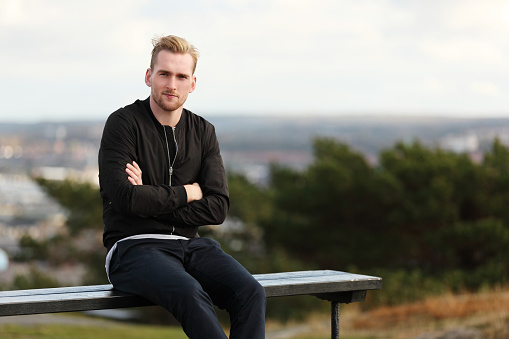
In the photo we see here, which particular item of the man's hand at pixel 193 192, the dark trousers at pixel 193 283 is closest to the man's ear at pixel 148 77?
the man's hand at pixel 193 192

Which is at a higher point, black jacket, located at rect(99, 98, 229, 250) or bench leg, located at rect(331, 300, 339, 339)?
black jacket, located at rect(99, 98, 229, 250)

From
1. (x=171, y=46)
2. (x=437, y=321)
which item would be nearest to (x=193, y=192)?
(x=171, y=46)

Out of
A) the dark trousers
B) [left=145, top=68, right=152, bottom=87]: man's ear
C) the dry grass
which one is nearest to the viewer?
the dark trousers

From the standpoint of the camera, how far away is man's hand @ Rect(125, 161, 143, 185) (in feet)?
10.6

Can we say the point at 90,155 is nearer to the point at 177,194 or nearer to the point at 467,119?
the point at 467,119

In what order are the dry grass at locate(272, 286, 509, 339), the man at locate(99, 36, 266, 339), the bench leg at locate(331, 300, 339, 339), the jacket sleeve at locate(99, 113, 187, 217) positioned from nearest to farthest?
1. the man at locate(99, 36, 266, 339)
2. the jacket sleeve at locate(99, 113, 187, 217)
3. the bench leg at locate(331, 300, 339, 339)
4. the dry grass at locate(272, 286, 509, 339)

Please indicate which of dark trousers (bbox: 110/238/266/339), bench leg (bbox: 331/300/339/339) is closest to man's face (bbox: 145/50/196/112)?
dark trousers (bbox: 110/238/266/339)

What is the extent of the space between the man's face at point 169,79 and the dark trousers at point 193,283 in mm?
612

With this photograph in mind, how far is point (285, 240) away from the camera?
73.4ft

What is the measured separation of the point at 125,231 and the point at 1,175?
5165 cm

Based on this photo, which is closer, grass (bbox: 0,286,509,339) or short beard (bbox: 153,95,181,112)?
short beard (bbox: 153,95,181,112)

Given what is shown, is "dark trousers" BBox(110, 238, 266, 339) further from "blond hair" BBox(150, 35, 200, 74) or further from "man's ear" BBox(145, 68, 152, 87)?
"blond hair" BBox(150, 35, 200, 74)

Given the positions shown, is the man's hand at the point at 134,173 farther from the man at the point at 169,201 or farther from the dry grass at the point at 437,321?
the dry grass at the point at 437,321

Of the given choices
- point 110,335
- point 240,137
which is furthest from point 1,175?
point 110,335
